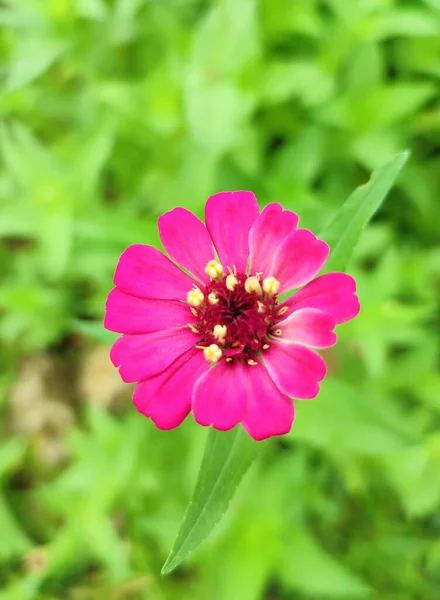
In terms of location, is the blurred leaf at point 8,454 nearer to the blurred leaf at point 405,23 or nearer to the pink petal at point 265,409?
the pink petal at point 265,409

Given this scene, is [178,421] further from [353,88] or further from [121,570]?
[353,88]

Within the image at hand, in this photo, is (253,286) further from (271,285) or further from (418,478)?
(418,478)

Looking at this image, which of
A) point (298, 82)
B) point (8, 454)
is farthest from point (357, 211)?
point (8, 454)

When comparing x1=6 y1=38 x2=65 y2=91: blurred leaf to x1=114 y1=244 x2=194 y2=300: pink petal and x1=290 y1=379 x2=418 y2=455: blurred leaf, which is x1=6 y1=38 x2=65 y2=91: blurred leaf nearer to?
x1=114 y1=244 x2=194 y2=300: pink petal

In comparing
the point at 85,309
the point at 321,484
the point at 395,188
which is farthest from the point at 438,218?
the point at 85,309

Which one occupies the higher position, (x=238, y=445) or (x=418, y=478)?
(x=238, y=445)
